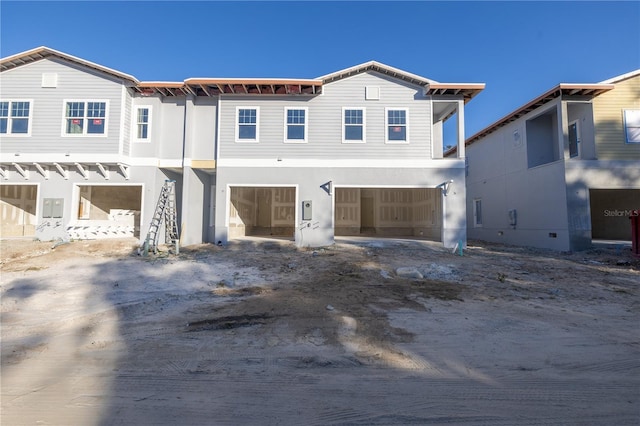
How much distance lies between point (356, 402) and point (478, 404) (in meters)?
1.12

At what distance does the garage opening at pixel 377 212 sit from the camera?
1900 cm

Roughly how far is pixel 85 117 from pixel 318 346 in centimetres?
1408

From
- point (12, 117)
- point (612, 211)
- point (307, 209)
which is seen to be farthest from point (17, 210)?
point (612, 211)

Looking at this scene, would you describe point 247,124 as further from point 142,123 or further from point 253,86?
point 142,123

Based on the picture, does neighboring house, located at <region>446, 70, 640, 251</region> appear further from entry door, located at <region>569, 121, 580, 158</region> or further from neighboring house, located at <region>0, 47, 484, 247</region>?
neighboring house, located at <region>0, 47, 484, 247</region>

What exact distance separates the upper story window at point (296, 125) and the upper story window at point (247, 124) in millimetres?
1278

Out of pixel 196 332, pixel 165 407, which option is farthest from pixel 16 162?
pixel 165 407

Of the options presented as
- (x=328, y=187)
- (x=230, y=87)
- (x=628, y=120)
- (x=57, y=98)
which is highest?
(x=230, y=87)

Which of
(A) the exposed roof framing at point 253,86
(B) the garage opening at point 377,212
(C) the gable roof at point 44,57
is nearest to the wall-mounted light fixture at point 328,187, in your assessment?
(A) the exposed roof framing at point 253,86

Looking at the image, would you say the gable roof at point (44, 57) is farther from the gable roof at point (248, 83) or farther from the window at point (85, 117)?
the window at point (85, 117)

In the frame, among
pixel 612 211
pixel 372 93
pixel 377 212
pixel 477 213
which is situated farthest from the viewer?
pixel 477 213

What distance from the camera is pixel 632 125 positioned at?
13.7 metres

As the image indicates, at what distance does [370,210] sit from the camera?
65.1ft

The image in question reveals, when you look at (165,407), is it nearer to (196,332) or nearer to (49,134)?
(196,332)
